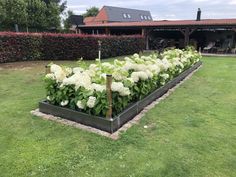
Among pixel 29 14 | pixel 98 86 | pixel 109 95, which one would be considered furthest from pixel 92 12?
pixel 109 95

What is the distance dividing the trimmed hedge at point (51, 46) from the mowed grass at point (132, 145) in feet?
18.1

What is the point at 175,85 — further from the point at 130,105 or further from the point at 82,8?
the point at 82,8

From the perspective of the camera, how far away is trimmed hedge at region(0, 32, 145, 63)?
9664 millimetres

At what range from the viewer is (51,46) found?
1121 cm

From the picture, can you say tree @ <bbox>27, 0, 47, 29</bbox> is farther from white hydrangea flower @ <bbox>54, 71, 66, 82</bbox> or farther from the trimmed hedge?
white hydrangea flower @ <bbox>54, 71, 66, 82</bbox>

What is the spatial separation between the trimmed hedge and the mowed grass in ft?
18.1

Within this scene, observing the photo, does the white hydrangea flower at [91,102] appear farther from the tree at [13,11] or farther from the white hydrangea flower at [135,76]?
the tree at [13,11]

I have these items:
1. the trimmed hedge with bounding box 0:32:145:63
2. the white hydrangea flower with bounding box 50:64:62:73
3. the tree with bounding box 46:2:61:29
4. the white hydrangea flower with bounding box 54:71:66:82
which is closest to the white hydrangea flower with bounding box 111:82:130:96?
the white hydrangea flower with bounding box 54:71:66:82

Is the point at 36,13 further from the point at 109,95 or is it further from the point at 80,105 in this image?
the point at 109,95

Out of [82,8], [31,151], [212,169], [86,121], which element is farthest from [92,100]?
[82,8]

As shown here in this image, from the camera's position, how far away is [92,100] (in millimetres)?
3525

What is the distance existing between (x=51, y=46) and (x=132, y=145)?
917 centimetres

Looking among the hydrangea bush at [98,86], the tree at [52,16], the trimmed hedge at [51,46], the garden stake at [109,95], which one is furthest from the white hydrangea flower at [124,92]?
the tree at [52,16]

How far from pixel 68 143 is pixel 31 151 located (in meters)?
0.48
